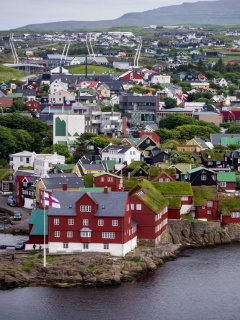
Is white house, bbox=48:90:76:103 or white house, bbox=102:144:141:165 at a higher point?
white house, bbox=102:144:141:165

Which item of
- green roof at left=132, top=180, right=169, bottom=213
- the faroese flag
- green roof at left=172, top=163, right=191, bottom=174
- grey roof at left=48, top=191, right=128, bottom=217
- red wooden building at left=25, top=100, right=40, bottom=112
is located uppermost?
the faroese flag

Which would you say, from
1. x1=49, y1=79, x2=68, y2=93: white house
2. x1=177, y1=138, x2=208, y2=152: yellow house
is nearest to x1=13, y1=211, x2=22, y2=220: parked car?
x1=177, y1=138, x2=208, y2=152: yellow house

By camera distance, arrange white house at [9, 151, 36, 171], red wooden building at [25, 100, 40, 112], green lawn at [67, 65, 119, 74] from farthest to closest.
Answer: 1. green lawn at [67, 65, 119, 74]
2. red wooden building at [25, 100, 40, 112]
3. white house at [9, 151, 36, 171]

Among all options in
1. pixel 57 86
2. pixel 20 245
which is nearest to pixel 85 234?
pixel 20 245

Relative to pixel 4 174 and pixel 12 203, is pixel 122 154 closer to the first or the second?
pixel 4 174

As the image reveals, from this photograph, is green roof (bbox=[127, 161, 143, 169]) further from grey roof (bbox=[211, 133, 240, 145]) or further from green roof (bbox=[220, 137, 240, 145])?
grey roof (bbox=[211, 133, 240, 145])

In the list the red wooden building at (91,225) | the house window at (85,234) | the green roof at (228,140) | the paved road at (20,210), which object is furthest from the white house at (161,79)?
the house window at (85,234)

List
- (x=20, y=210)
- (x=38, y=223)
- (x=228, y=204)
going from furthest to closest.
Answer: (x=20, y=210)
(x=228, y=204)
(x=38, y=223)

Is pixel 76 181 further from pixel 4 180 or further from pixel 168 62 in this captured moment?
pixel 168 62
